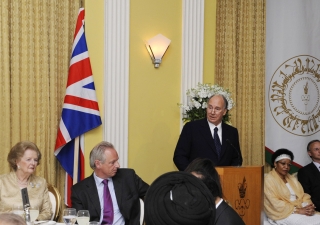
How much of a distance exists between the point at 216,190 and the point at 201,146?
2.48m

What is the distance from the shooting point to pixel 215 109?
5441 mm

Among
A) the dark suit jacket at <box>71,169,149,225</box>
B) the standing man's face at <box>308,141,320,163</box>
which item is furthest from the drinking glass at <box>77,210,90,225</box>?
the standing man's face at <box>308,141,320,163</box>

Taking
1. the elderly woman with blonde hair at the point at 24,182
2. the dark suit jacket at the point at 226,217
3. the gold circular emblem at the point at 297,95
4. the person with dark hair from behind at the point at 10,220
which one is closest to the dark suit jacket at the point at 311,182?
the gold circular emblem at the point at 297,95

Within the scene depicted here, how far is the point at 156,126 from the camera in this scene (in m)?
6.33

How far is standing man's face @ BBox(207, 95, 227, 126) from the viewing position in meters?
5.43

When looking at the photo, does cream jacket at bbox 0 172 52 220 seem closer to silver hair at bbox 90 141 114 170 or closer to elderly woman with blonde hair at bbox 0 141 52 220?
elderly woman with blonde hair at bbox 0 141 52 220

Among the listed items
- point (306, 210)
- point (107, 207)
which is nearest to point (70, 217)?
point (107, 207)

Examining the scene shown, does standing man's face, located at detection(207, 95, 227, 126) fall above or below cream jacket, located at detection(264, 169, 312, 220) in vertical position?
above

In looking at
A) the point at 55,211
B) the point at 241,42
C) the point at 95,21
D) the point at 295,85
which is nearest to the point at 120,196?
the point at 55,211

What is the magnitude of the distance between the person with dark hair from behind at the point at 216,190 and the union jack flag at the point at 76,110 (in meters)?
2.70

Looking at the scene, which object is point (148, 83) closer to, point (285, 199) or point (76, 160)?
point (76, 160)

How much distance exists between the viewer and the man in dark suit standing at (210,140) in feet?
17.9

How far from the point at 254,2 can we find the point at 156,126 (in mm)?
2418

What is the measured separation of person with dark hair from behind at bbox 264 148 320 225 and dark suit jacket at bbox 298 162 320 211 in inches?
11.5
